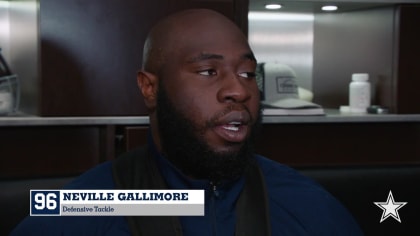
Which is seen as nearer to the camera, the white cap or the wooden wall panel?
the wooden wall panel

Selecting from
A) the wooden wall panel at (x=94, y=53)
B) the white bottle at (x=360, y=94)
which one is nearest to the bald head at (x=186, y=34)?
the wooden wall panel at (x=94, y=53)

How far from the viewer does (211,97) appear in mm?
901

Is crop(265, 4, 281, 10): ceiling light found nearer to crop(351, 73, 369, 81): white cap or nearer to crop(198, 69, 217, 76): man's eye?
crop(351, 73, 369, 81): white cap

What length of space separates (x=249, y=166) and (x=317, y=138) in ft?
3.04

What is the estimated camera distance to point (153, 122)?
3.38 feet

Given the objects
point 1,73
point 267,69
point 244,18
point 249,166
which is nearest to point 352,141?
point 267,69

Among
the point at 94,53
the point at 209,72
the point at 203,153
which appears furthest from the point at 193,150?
the point at 94,53

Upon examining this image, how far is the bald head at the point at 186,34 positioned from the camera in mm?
940

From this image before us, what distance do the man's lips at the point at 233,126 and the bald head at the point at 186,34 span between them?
13cm

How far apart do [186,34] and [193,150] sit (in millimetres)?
188

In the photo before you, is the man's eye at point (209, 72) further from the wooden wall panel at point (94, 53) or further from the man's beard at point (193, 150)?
the wooden wall panel at point (94, 53)

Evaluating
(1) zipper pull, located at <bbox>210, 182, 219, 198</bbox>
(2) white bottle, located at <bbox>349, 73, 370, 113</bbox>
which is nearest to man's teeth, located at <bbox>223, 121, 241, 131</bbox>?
(1) zipper pull, located at <bbox>210, 182, 219, 198</bbox>

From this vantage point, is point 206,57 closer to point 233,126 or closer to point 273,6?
point 233,126

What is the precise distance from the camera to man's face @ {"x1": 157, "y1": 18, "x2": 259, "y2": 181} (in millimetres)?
884
